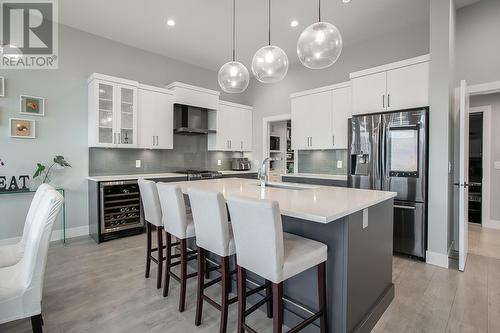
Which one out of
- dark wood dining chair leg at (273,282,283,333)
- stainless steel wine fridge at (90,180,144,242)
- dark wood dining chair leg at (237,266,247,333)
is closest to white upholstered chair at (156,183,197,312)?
dark wood dining chair leg at (237,266,247,333)

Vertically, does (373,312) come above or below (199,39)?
below

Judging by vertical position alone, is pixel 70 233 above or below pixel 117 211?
below

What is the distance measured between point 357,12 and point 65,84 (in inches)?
171

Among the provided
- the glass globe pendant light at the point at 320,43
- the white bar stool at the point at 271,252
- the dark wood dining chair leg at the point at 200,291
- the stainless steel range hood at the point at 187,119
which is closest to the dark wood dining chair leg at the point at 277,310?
the white bar stool at the point at 271,252

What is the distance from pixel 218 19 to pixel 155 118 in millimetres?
1928

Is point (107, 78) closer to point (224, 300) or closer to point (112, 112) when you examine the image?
point (112, 112)

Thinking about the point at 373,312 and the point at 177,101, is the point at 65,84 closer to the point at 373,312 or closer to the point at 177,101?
the point at 177,101

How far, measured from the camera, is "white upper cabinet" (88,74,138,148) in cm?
386

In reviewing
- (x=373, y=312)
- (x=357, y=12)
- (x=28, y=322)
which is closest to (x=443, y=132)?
(x=357, y=12)

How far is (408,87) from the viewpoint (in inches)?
125

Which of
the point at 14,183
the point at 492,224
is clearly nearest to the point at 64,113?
the point at 14,183

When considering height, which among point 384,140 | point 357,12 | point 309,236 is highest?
point 357,12

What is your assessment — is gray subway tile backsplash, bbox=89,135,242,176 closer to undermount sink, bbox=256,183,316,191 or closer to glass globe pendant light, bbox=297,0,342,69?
undermount sink, bbox=256,183,316,191

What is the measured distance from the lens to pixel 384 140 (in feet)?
10.6
